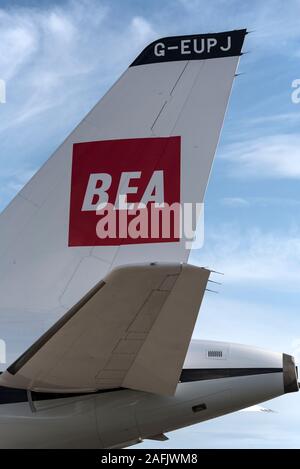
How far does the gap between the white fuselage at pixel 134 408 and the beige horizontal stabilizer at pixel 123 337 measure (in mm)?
287

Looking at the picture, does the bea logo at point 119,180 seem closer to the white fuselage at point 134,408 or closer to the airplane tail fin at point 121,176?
the airplane tail fin at point 121,176

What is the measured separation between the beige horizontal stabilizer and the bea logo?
6.47ft

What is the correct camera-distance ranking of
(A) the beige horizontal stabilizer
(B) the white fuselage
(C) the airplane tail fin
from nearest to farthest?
1. (A) the beige horizontal stabilizer
2. (B) the white fuselage
3. (C) the airplane tail fin

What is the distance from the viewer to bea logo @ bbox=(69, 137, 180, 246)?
8.85m

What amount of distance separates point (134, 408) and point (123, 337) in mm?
1626

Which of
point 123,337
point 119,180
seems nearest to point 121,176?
point 119,180

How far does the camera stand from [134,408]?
25.8 feet

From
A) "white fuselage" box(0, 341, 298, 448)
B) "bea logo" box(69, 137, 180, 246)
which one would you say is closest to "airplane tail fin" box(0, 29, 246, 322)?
"bea logo" box(69, 137, 180, 246)

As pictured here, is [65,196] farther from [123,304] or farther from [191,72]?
[123,304]

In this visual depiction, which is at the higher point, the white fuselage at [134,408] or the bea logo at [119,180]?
the bea logo at [119,180]

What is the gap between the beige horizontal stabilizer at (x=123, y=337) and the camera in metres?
5.76

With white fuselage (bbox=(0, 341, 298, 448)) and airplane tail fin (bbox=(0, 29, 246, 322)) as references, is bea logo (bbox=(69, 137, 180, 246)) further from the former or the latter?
white fuselage (bbox=(0, 341, 298, 448))

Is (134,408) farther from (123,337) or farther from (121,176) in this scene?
(121,176)

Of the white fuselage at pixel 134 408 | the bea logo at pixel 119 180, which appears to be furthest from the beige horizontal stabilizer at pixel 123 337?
the bea logo at pixel 119 180
